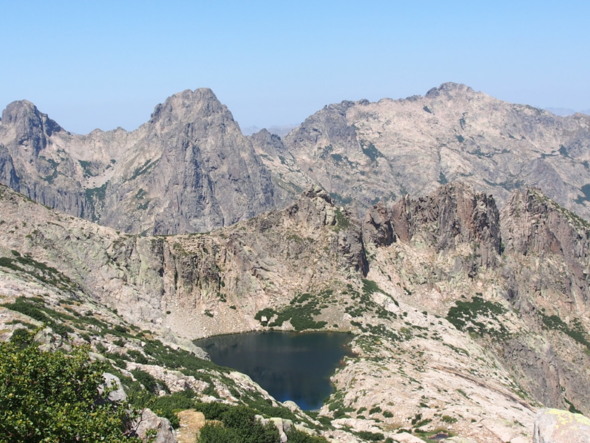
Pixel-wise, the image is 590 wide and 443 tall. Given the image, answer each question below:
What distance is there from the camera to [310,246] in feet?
601

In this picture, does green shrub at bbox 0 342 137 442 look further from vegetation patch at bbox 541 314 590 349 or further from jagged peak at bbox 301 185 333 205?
vegetation patch at bbox 541 314 590 349

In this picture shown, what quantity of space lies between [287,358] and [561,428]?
10096cm

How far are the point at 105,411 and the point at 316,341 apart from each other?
382ft

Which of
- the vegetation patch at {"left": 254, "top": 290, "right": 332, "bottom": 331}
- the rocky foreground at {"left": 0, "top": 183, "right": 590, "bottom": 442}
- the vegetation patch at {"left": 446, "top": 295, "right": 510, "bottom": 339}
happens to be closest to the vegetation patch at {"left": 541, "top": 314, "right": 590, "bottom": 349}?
the rocky foreground at {"left": 0, "top": 183, "right": 590, "bottom": 442}

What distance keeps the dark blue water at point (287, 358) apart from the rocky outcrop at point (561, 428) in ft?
215

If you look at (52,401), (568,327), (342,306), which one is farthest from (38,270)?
(568,327)

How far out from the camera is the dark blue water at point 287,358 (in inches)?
4274

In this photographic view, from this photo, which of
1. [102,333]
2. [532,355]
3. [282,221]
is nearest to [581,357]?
[532,355]

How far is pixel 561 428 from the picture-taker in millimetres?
34031

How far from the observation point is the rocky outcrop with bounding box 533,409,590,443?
3304 cm

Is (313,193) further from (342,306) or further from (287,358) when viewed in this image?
(287,358)

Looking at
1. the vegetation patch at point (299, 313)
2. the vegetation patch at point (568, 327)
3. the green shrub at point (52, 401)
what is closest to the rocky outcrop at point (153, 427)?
the green shrub at point (52, 401)

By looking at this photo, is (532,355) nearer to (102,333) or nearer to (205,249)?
(205,249)

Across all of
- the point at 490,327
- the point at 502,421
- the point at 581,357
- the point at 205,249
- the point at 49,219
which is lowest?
the point at 581,357
